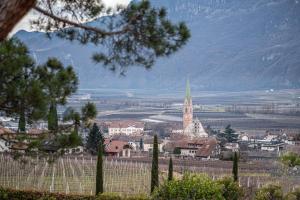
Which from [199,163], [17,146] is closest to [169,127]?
[199,163]

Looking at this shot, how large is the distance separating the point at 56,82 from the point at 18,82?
473 mm

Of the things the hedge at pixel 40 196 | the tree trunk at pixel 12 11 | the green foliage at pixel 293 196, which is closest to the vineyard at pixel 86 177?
the green foliage at pixel 293 196

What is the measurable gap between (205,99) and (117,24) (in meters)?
191

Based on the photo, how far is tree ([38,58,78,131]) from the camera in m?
6.16

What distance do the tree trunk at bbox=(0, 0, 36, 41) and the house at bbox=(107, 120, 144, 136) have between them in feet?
286

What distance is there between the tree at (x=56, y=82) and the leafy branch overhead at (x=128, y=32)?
20.5 inches

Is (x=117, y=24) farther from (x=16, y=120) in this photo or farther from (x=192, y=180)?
(x=192, y=180)

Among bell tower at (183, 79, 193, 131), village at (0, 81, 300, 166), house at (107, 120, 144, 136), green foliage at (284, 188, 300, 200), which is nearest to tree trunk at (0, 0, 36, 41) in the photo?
village at (0, 81, 300, 166)

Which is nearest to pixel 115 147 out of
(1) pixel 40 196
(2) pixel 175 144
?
(2) pixel 175 144

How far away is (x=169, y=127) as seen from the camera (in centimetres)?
10300

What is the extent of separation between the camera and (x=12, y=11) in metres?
3.24

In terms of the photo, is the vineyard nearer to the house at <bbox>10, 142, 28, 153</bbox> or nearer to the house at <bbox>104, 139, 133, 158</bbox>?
the house at <bbox>104, 139, 133, 158</bbox>

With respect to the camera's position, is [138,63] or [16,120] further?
[16,120]

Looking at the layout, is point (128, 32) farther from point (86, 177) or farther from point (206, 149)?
point (206, 149)
